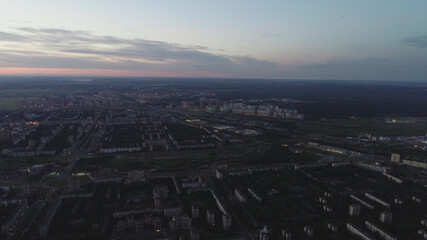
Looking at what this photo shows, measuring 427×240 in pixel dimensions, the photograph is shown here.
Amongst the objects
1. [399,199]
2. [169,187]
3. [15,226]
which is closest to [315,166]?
[399,199]

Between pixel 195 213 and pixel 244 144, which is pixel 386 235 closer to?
pixel 195 213

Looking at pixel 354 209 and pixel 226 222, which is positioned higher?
pixel 354 209

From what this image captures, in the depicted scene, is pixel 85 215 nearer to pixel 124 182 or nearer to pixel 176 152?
pixel 124 182

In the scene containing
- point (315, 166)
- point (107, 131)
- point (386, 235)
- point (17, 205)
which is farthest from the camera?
point (107, 131)

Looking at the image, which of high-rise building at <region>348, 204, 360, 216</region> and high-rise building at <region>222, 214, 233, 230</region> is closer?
high-rise building at <region>222, 214, 233, 230</region>

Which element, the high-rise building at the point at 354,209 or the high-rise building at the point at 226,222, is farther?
the high-rise building at the point at 354,209

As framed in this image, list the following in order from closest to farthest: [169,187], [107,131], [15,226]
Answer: [15,226], [169,187], [107,131]

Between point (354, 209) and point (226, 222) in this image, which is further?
point (354, 209)

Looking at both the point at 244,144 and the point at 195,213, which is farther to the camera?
the point at 244,144

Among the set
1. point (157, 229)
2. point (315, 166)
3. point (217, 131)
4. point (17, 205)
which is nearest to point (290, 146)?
point (315, 166)
